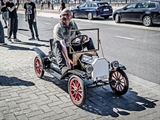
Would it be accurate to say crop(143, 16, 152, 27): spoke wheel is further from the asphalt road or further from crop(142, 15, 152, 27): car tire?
the asphalt road

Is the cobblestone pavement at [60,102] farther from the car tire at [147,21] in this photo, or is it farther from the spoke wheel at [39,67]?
the car tire at [147,21]

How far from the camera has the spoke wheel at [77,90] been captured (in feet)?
12.9

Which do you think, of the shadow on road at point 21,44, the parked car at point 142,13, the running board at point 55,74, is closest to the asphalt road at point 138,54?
the running board at point 55,74

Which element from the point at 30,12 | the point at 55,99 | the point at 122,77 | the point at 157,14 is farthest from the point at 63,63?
the point at 157,14

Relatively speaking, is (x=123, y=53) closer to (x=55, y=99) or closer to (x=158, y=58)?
(x=158, y=58)

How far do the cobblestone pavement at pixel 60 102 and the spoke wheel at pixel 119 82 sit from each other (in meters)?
0.14

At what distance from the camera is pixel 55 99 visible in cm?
443

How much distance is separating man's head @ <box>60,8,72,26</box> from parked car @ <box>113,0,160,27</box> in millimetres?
10932

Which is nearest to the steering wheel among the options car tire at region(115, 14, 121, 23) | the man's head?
the man's head

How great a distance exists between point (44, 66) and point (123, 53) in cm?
377

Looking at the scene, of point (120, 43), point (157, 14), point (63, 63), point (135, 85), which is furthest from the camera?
point (157, 14)

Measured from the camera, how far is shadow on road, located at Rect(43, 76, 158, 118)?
155 inches

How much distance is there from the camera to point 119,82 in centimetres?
448

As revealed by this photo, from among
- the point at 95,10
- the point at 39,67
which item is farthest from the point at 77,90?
the point at 95,10
